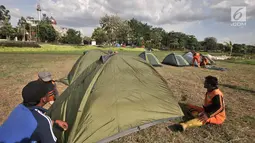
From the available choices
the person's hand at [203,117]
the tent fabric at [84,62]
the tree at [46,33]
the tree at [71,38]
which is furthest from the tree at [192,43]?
the person's hand at [203,117]

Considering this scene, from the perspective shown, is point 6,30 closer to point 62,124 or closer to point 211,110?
point 62,124

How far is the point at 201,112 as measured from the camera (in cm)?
466

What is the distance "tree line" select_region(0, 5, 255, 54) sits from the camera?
6744cm

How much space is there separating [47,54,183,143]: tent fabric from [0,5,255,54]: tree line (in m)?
56.5

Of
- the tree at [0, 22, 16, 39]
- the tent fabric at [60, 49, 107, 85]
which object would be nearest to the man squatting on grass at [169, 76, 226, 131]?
the tent fabric at [60, 49, 107, 85]

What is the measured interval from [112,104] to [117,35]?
7095 centimetres

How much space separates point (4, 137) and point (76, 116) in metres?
1.13

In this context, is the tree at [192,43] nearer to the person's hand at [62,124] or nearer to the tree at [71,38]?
the tree at [71,38]

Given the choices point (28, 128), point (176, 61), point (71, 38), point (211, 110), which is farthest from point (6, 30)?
point (211, 110)

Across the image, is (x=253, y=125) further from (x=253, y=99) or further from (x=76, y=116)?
(x=76, y=116)

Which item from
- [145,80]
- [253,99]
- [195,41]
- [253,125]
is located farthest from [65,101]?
[195,41]

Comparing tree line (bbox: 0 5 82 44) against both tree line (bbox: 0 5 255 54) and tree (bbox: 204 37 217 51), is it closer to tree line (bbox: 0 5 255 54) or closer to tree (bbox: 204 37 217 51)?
tree line (bbox: 0 5 255 54)

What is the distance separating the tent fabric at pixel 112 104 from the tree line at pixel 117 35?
56532 millimetres

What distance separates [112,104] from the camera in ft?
12.3
